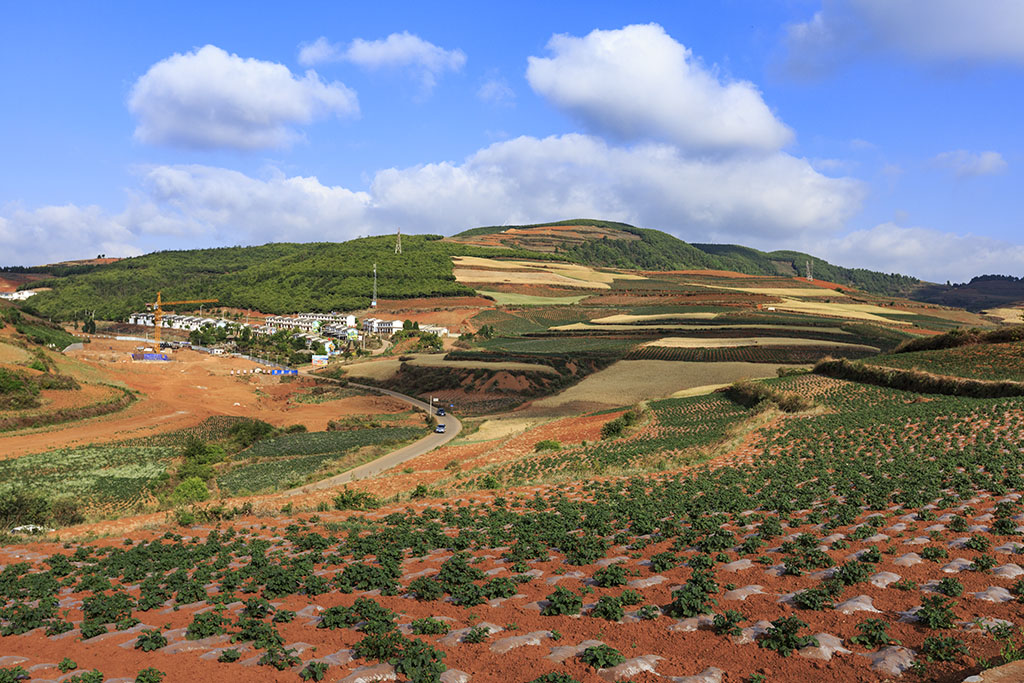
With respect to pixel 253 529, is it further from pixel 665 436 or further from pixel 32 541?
pixel 665 436

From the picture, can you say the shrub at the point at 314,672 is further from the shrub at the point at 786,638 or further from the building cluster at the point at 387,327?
the building cluster at the point at 387,327

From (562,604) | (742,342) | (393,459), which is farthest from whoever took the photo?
(742,342)

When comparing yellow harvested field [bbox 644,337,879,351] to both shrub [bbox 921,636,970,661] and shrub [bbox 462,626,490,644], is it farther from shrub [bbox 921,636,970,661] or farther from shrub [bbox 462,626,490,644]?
shrub [bbox 921,636,970,661]

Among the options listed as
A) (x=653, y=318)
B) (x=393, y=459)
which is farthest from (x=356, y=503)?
(x=653, y=318)

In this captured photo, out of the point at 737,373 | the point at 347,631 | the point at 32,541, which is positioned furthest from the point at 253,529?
the point at 737,373

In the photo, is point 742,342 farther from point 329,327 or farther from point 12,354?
point 329,327

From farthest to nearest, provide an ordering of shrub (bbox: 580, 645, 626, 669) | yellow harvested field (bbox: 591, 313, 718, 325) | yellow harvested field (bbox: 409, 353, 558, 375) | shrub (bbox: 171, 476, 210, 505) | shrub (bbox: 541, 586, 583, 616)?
yellow harvested field (bbox: 591, 313, 718, 325) → yellow harvested field (bbox: 409, 353, 558, 375) → shrub (bbox: 171, 476, 210, 505) → shrub (bbox: 541, 586, 583, 616) → shrub (bbox: 580, 645, 626, 669)

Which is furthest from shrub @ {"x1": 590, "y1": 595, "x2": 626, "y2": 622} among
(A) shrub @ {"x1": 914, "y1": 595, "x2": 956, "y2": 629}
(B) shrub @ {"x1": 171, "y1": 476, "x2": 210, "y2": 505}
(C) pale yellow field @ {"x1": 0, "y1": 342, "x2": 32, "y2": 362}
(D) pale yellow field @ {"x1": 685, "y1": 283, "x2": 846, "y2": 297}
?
(D) pale yellow field @ {"x1": 685, "y1": 283, "x2": 846, "y2": 297}
